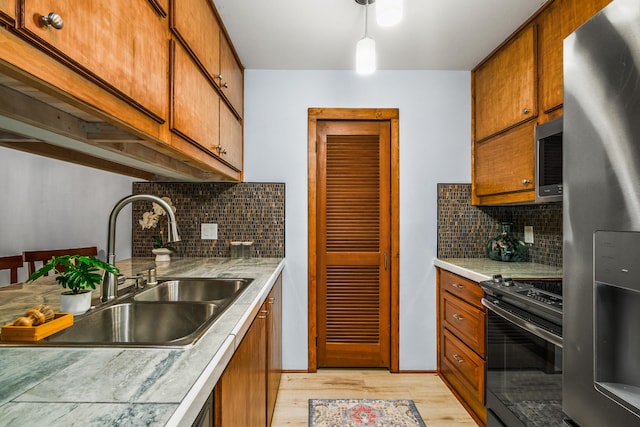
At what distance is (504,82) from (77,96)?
242 cm

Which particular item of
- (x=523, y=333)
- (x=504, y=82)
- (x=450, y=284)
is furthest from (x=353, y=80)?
(x=523, y=333)

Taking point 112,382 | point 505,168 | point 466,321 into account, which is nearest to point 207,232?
point 466,321

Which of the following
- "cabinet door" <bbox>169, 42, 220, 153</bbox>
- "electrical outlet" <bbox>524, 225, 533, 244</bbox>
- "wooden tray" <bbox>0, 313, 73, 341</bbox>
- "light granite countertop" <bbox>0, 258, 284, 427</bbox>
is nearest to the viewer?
"light granite countertop" <bbox>0, 258, 284, 427</bbox>

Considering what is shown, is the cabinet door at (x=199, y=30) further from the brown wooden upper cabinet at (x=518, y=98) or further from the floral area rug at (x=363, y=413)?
the floral area rug at (x=363, y=413)

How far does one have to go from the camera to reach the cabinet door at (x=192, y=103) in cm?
137

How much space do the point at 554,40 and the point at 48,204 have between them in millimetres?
2538

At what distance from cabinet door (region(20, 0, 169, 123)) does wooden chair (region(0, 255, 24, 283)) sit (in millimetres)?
704

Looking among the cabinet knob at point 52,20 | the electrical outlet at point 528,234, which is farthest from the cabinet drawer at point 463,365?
the cabinet knob at point 52,20

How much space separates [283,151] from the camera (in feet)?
9.05

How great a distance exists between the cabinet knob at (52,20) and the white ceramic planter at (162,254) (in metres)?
1.94

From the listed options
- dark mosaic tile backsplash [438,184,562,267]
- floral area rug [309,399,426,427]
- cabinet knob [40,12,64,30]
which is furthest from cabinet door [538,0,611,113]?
cabinet knob [40,12,64,30]

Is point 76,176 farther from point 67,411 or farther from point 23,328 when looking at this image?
point 67,411

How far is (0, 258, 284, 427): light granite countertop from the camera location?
56cm

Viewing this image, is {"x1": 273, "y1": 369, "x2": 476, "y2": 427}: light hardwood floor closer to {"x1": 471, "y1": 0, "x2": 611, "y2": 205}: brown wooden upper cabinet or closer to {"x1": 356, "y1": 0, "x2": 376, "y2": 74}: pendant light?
{"x1": 471, "y1": 0, "x2": 611, "y2": 205}: brown wooden upper cabinet
